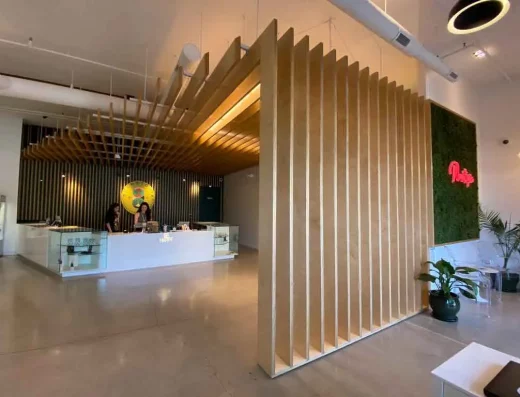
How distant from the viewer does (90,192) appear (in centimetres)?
981

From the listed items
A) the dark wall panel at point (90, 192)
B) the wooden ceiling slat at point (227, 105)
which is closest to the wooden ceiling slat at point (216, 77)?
the wooden ceiling slat at point (227, 105)

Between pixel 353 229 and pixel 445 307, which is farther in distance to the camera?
pixel 445 307

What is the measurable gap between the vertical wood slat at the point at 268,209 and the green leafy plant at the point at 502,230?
5.86 m

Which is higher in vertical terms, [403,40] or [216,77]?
[403,40]

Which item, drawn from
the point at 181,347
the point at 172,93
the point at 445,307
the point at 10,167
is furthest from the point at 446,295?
the point at 10,167

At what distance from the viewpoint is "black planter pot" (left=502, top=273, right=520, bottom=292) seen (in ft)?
16.9

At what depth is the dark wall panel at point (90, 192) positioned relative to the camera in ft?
28.8

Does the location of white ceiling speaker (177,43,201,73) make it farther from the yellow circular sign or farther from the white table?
the yellow circular sign

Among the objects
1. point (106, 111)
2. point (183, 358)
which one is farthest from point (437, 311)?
point (106, 111)

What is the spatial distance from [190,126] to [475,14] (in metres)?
4.75

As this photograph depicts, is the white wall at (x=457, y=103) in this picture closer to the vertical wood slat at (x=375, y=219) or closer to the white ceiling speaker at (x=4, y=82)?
the vertical wood slat at (x=375, y=219)

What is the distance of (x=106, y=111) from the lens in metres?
5.34

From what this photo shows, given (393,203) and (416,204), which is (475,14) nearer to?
(393,203)

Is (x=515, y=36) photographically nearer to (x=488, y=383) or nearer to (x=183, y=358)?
(x=488, y=383)
